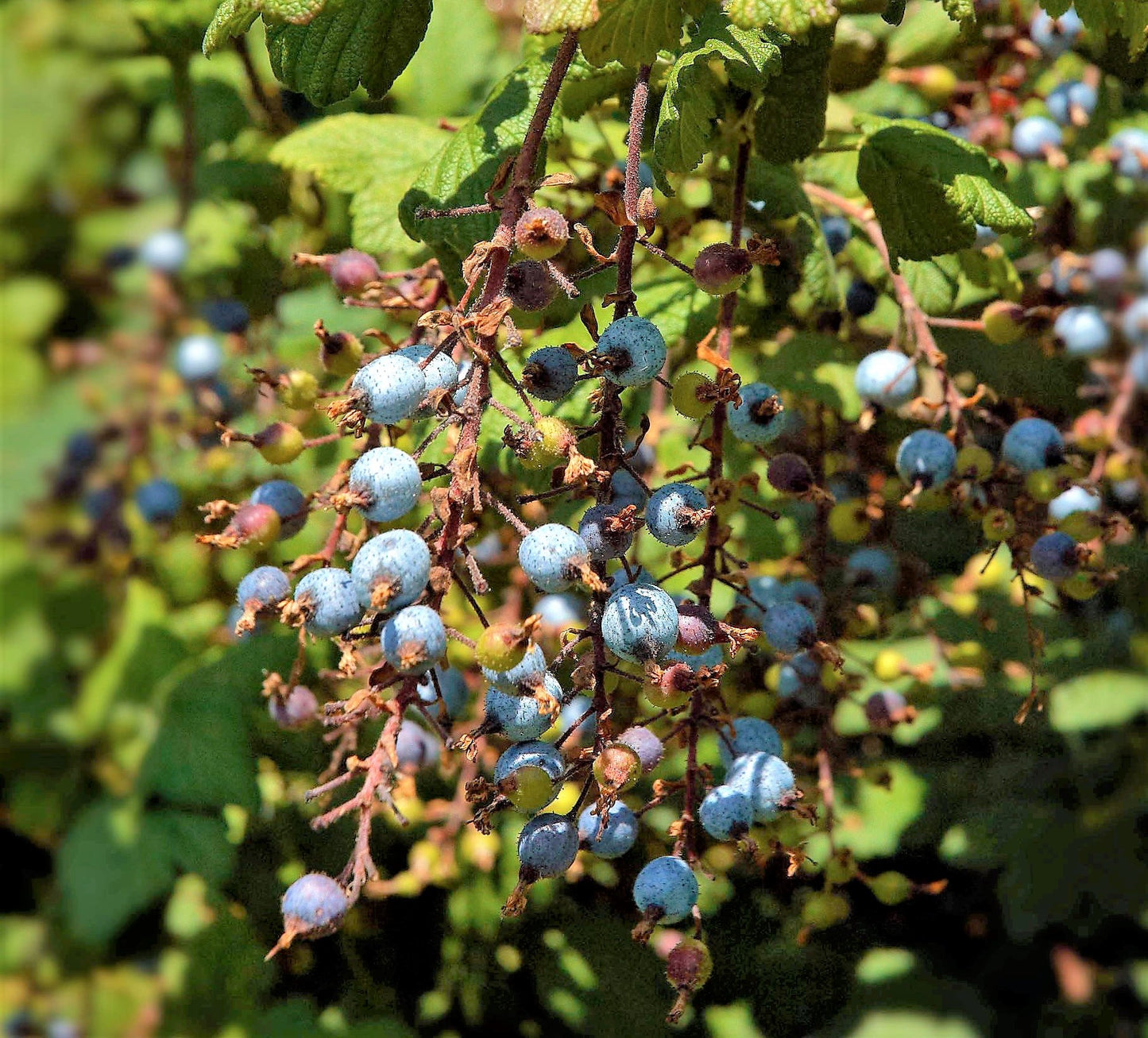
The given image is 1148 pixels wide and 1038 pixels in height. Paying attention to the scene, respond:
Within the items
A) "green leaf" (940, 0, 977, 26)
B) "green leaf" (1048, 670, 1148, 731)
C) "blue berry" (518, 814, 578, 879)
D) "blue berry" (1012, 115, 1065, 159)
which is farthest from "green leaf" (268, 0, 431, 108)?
"green leaf" (1048, 670, 1148, 731)

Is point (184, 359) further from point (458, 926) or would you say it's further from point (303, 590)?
point (303, 590)

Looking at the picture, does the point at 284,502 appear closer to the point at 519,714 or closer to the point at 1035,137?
the point at 519,714

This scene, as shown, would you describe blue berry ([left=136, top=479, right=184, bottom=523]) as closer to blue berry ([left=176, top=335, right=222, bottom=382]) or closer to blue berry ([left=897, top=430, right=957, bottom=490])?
blue berry ([left=176, top=335, right=222, bottom=382])

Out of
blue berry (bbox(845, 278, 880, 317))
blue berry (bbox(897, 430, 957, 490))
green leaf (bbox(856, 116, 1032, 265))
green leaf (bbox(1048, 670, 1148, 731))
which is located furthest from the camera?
green leaf (bbox(1048, 670, 1148, 731))

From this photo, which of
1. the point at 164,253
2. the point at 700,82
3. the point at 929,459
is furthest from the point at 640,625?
the point at 164,253

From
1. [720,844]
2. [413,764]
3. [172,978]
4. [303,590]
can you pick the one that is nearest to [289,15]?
[303,590]

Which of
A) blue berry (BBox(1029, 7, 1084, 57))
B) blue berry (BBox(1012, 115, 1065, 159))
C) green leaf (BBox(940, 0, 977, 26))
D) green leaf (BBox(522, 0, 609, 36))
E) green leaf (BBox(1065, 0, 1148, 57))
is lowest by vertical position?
blue berry (BBox(1012, 115, 1065, 159))
